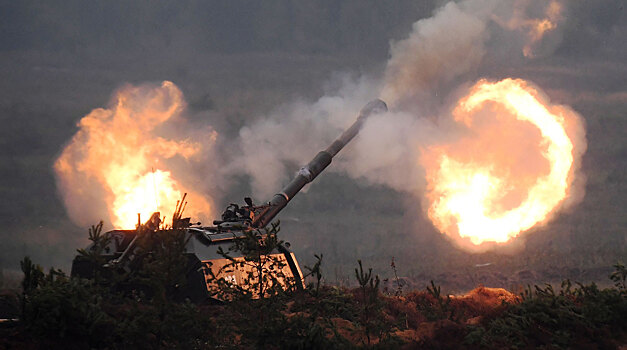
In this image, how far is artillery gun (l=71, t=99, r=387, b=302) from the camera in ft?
66.4

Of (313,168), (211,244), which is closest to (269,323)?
(211,244)

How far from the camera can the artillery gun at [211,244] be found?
2023 cm

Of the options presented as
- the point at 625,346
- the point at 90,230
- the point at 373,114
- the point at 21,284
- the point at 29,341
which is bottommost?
the point at 625,346

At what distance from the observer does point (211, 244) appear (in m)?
22.1

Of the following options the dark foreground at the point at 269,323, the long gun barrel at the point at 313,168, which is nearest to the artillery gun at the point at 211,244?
the long gun barrel at the point at 313,168

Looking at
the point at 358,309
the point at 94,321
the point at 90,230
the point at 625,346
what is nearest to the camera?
the point at 94,321

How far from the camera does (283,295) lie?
1630 cm

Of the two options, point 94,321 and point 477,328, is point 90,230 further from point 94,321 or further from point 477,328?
point 477,328

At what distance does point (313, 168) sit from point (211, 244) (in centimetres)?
915

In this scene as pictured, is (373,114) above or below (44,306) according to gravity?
above

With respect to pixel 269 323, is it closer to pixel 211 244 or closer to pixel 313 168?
pixel 211 244

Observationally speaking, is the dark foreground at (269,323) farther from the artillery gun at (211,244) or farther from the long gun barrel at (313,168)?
the long gun barrel at (313,168)

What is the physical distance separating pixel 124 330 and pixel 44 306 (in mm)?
1808

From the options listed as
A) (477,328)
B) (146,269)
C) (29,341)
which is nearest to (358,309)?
(477,328)
